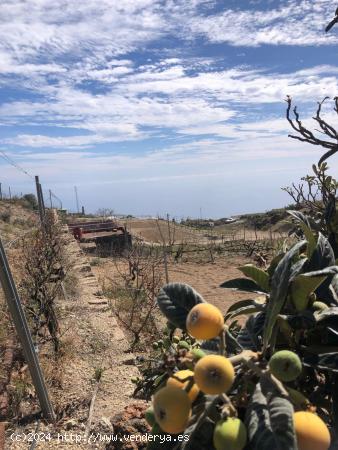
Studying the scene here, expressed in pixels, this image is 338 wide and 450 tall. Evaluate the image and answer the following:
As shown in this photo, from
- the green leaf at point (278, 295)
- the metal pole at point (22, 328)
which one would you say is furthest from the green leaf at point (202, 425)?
the metal pole at point (22, 328)

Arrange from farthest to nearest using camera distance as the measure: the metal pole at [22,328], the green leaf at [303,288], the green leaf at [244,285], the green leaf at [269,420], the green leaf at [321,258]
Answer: the metal pole at [22,328] < the green leaf at [244,285] < the green leaf at [321,258] < the green leaf at [303,288] < the green leaf at [269,420]

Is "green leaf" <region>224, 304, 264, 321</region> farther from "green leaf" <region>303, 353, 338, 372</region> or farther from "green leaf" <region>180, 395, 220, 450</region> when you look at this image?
"green leaf" <region>180, 395, 220, 450</region>

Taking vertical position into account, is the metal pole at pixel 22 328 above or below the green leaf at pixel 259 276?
below

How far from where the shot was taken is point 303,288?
3.42 ft

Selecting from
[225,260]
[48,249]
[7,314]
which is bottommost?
[225,260]

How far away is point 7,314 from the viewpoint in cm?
542

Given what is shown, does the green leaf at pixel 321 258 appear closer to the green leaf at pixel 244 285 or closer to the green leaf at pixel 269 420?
the green leaf at pixel 244 285

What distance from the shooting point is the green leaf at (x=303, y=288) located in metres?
1.02

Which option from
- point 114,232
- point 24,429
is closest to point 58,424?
point 24,429

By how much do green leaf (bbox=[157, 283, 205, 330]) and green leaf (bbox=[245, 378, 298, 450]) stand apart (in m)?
0.30

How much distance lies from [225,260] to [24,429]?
48.5ft

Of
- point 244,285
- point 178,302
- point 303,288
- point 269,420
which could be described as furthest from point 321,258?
point 269,420

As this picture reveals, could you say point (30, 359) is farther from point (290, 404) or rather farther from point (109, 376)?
point (290, 404)

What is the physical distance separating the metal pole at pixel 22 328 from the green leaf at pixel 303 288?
2.40 meters
